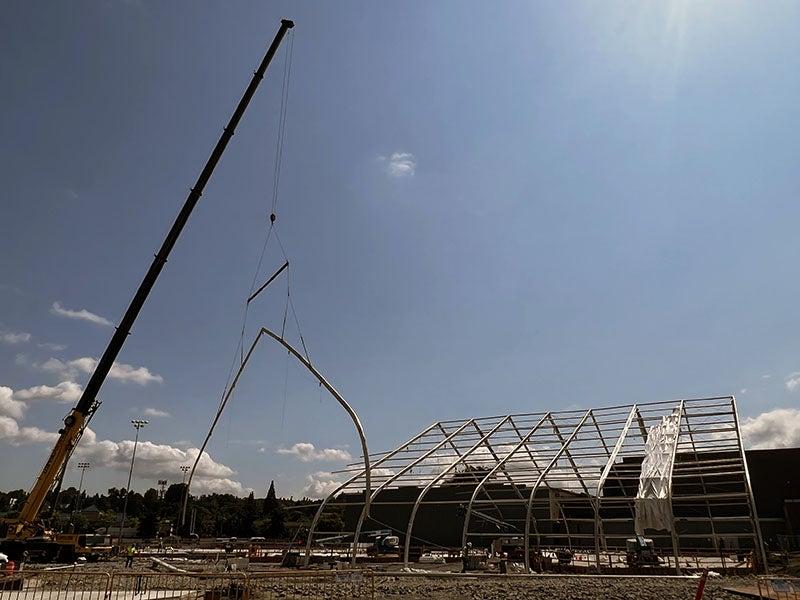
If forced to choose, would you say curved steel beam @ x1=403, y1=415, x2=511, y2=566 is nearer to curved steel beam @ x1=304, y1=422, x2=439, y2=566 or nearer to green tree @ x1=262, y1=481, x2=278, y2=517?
curved steel beam @ x1=304, y1=422, x2=439, y2=566

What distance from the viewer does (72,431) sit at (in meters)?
28.7

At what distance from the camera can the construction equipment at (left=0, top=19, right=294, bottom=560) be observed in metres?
28.4

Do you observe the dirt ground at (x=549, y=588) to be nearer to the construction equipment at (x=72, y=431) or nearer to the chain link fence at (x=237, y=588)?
the chain link fence at (x=237, y=588)

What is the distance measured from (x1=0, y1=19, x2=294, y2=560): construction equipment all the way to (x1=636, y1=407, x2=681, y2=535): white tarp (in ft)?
82.6

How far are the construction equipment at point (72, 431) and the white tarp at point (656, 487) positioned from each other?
2518 cm

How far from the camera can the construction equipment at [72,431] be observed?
93.0 ft

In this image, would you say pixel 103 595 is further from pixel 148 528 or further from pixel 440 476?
pixel 148 528

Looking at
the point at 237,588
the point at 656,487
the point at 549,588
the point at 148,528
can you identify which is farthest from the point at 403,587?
the point at 148,528

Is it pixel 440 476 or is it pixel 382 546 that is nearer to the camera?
pixel 440 476

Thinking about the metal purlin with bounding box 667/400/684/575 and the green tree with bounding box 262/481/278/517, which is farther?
the green tree with bounding box 262/481/278/517

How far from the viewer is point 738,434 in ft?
104

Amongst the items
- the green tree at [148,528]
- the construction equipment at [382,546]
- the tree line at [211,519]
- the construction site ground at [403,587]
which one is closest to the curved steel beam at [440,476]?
the construction equipment at [382,546]

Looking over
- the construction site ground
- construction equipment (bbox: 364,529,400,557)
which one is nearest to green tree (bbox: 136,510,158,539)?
construction equipment (bbox: 364,529,400,557)

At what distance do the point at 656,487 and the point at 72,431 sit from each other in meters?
26.8
